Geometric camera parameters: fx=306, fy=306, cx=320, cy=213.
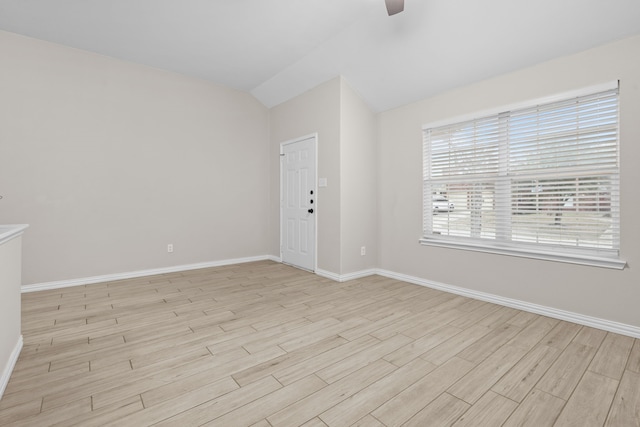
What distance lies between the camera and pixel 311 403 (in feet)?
5.17

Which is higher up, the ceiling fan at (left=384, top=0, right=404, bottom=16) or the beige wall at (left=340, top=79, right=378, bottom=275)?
the ceiling fan at (left=384, top=0, right=404, bottom=16)

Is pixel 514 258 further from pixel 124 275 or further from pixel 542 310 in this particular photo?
pixel 124 275

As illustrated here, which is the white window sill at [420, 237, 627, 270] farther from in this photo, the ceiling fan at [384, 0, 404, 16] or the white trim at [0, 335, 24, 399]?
the white trim at [0, 335, 24, 399]

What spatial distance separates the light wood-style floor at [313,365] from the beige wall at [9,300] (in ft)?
0.51

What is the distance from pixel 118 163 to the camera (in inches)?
161

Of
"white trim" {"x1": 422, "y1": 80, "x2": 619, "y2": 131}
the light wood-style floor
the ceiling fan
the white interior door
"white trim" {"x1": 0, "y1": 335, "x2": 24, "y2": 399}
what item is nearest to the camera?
the light wood-style floor

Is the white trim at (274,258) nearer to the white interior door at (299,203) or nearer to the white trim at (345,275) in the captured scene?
the white interior door at (299,203)

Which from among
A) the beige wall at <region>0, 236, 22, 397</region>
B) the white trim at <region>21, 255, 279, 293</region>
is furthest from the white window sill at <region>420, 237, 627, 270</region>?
the beige wall at <region>0, 236, 22, 397</region>

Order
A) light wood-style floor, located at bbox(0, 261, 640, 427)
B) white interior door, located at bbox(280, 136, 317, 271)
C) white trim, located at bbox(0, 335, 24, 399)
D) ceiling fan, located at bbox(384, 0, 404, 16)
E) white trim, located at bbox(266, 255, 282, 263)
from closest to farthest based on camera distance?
light wood-style floor, located at bbox(0, 261, 640, 427) → white trim, located at bbox(0, 335, 24, 399) → ceiling fan, located at bbox(384, 0, 404, 16) → white interior door, located at bbox(280, 136, 317, 271) → white trim, located at bbox(266, 255, 282, 263)

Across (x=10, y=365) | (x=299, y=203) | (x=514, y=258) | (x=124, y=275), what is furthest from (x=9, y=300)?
(x=514, y=258)

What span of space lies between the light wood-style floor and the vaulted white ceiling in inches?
96.1

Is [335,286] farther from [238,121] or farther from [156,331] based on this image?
[238,121]

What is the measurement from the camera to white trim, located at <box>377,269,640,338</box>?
2426mm

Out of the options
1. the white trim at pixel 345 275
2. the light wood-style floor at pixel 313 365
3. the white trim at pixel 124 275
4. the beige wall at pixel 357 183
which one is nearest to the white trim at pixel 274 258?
the white trim at pixel 124 275
